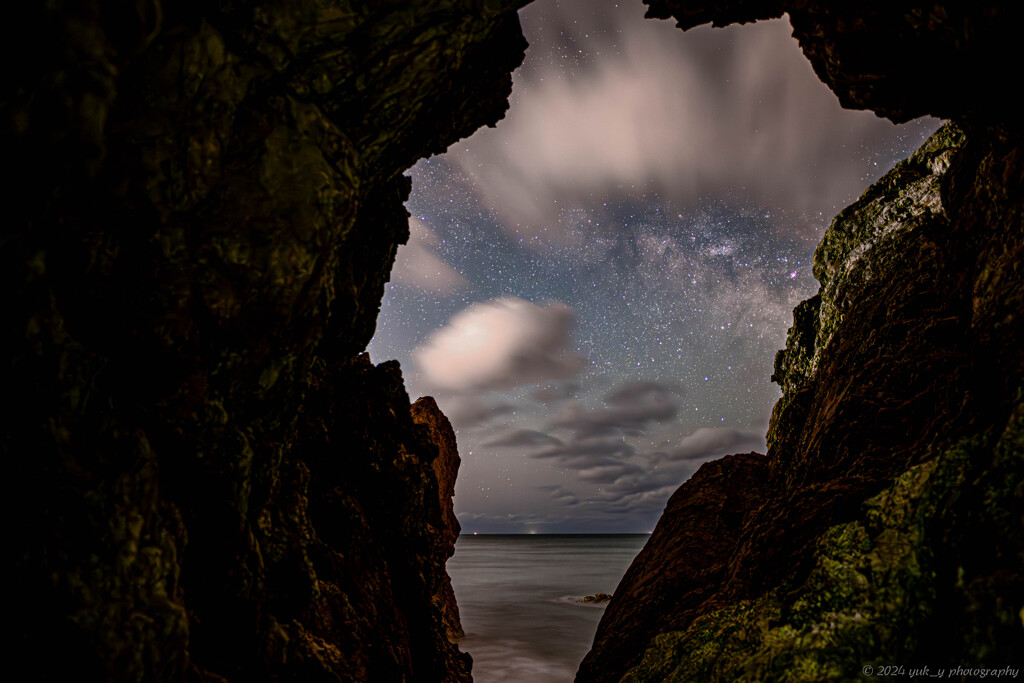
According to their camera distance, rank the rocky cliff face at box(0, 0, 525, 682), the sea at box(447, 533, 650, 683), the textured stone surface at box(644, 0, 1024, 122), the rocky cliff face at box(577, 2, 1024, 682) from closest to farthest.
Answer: the rocky cliff face at box(0, 0, 525, 682) → the rocky cliff face at box(577, 2, 1024, 682) → the textured stone surface at box(644, 0, 1024, 122) → the sea at box(447, 533, 650, 683)

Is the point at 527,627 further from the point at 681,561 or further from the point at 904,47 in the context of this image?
the point at 904,47

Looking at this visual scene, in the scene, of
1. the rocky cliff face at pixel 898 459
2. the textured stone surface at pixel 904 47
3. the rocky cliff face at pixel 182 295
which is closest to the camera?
the rocky cliff face at pixel 182 295

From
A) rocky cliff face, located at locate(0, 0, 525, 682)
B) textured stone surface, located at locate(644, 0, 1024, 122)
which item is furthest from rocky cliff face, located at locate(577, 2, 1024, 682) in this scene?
rocky cliff face, located at locate(0, 0, 525, 682)

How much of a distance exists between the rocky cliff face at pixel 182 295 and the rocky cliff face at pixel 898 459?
16.7 ft

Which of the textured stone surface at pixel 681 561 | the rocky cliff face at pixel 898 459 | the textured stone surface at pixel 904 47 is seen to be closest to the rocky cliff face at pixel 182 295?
the textured stone surface at pixel 904 47

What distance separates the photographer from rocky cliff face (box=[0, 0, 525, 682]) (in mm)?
4078

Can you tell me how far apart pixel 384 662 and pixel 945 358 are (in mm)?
10206

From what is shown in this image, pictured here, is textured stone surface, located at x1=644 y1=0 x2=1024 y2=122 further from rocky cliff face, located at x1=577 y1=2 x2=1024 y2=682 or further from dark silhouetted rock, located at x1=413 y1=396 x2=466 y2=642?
dark silhouetted rock, located at x1=413 y1=396 x2=466 y2=642

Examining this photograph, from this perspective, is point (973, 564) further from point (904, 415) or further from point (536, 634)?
point (536, 634)

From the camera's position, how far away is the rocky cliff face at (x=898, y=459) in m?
4.69

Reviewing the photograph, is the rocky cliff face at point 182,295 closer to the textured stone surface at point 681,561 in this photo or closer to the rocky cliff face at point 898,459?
the rocky cliff face at point 898,459

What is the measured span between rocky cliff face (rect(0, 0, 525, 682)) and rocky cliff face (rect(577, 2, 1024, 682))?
200 inches

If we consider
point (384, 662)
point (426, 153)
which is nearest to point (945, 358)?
point (426, 153)

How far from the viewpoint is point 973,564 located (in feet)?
14.9
